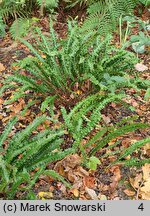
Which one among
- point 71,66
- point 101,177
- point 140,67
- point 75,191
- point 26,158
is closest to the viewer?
point 26,158

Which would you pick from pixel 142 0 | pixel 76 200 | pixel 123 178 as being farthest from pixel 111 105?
pixel 142 0

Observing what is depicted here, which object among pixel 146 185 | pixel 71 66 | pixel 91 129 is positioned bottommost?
pixel 146 185

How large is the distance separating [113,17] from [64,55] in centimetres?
117

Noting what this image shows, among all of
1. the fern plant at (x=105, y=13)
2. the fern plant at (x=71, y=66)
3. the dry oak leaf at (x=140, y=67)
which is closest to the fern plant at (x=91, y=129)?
the fern plant at (x=71, y=66)

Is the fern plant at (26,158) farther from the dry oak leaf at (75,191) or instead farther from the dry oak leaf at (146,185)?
the dry oak leaf at (146,185)

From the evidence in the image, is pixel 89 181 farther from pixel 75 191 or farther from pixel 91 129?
pixel 91 129

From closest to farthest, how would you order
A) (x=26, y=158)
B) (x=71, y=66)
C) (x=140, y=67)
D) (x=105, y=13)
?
1. (x=26, y=158)
2. (x=71, y=66)
3. (x=140, y=67)
4. (x=105, y=13)

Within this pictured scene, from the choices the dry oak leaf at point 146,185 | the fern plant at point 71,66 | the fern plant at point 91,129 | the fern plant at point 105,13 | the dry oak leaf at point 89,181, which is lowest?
the dry oak leaf at point 146,185

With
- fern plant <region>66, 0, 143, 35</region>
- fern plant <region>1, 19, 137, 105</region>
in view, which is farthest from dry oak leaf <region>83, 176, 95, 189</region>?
fern plant <region>66, 0, 143, 35</region>

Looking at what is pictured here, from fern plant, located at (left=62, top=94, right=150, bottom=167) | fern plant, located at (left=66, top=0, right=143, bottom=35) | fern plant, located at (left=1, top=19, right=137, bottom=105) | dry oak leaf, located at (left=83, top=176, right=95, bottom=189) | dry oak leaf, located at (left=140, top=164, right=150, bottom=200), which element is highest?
fern plant, located at (left=66, top=0, right=143, bottom=35)

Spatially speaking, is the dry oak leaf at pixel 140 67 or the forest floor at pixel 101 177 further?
the dry oak leaf at pixel 140 67

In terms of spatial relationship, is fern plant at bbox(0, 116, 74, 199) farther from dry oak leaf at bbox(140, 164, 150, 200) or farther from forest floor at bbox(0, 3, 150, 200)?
dry oak leaf at bbox(140, 164, 150, 200)

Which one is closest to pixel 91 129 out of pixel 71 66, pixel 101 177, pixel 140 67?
pixel 101 177

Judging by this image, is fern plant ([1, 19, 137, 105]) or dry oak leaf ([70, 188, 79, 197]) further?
fern plant ([1, 19, 137, 105])
